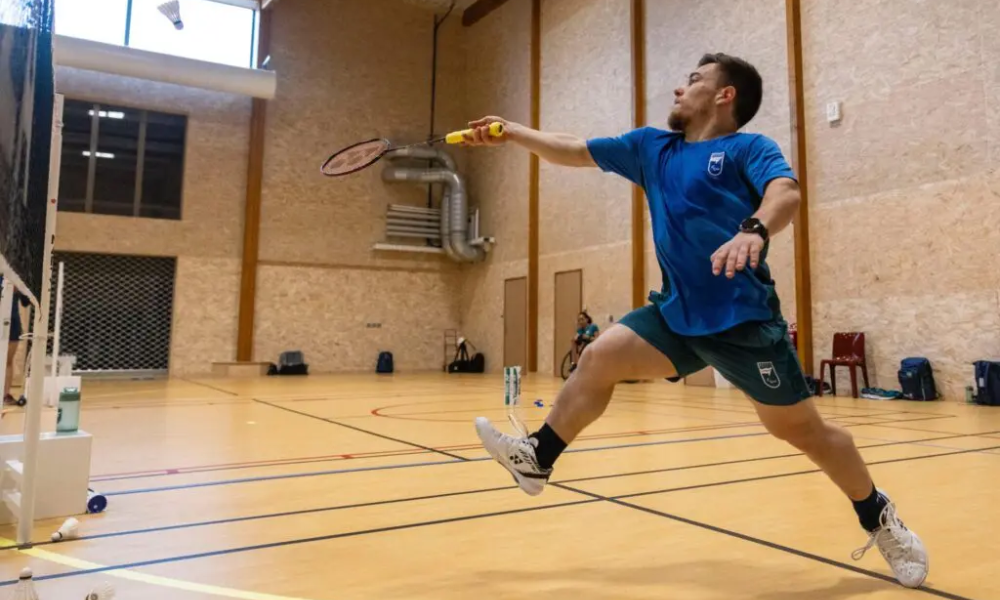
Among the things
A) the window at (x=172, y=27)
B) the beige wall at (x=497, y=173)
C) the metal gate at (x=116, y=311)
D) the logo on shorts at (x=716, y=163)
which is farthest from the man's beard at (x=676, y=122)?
the window at (x=172, y=27)

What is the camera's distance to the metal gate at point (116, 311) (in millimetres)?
14609

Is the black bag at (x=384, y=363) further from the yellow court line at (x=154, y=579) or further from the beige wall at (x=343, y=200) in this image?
the yellow court line at (x=154, y=579)

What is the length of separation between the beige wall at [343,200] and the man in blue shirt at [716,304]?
15.1 m

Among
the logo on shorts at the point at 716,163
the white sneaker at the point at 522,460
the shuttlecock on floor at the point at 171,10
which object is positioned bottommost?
the white sneaker at the point at 522,460

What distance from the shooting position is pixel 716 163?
6.64 ft

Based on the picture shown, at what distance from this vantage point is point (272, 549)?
2.10 m

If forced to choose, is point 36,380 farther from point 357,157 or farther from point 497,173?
point 497,173

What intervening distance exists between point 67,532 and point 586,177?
43.2 ft

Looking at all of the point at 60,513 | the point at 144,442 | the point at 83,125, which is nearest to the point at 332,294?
the point at 83,125

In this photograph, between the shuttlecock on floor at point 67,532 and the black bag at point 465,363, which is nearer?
the shuttlecock on floor at point 67,532

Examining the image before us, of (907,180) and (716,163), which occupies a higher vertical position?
(907,180)

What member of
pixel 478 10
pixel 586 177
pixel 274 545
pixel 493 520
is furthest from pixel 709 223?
pixel 478 10

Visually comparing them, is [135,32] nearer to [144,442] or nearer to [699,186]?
[144,442]

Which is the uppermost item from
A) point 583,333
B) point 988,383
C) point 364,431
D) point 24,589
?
point 583,333
